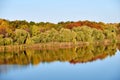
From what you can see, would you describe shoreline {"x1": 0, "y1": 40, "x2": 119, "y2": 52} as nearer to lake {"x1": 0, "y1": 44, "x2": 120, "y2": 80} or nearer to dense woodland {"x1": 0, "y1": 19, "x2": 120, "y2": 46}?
dense woodland {"x1": 0, "y1": 19, "x2": 120, "y2": 46}

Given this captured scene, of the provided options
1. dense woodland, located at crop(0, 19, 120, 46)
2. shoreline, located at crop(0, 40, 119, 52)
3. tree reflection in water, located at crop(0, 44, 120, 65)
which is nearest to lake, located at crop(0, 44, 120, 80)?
tree reflection in water, located at crop(0, 44, 120, 65)

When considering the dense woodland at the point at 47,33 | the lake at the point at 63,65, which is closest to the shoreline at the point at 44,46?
the dense woodland at the point at 47,33

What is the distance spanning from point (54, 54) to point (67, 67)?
8.55 ft

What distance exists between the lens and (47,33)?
14945mm

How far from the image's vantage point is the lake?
7.33m

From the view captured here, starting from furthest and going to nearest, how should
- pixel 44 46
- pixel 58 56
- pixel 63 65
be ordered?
pixel 44 46 < pixel 58 56 < pixel 63 65

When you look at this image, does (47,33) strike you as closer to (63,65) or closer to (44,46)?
(44,46)

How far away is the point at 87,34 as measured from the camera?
49.7ft

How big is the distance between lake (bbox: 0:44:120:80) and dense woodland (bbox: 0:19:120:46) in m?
2.43

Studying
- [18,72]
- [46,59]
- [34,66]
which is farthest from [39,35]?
[18,72]

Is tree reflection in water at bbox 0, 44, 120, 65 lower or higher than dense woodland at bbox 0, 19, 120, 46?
lower

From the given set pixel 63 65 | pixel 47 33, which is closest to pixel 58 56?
pixel 63 65

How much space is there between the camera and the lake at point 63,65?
7334 mm

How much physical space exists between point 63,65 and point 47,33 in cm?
600
